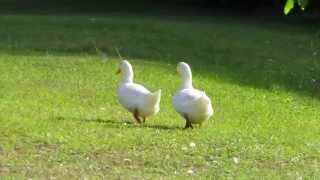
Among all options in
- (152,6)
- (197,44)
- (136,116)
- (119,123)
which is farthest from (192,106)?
(152,6)

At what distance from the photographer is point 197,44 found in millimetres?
19453

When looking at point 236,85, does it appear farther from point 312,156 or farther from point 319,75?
point 312,156

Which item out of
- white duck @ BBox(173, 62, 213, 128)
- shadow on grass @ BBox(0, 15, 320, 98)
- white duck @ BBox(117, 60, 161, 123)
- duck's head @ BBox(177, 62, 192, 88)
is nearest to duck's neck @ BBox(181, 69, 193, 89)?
duck's head @ BBox(177, 62, 192, 88)

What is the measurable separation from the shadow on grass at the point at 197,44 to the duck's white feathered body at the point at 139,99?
14.3ft

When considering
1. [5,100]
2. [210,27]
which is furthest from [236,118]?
[210,27]

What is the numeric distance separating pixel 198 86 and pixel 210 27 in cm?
946

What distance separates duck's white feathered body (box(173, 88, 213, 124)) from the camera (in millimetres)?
9633

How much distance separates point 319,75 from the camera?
16.2m

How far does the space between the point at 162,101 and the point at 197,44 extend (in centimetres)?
744

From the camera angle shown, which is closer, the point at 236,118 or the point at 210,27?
the point at 236,118

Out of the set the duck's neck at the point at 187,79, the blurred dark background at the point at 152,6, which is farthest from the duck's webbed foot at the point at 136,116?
the blurred dark background at the point at 152,6

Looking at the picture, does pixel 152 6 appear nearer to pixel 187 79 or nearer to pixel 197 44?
pixel 197 44

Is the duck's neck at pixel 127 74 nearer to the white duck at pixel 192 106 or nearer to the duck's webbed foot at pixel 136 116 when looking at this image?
the duck's webbed foot at pixel 136 116

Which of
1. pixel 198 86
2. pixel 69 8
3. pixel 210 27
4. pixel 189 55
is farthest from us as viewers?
pixel 69 8
